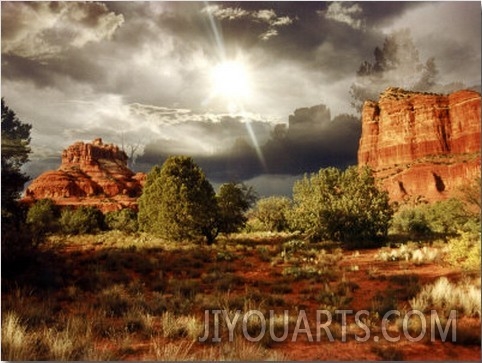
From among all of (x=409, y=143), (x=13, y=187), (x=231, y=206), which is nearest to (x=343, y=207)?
(x=231, y=206)

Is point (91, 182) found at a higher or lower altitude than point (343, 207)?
higher

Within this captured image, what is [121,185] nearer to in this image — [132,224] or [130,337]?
[132,224]

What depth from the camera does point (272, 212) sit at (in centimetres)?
4694

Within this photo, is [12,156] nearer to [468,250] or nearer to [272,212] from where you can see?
[468,250]

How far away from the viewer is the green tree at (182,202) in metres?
25.4

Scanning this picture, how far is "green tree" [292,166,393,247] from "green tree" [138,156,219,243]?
6.38 meters

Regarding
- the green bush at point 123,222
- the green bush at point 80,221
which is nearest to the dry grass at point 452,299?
the green bush at point 80,221

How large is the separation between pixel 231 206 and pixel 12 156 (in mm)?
21325

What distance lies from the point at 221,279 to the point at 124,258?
23.0ft

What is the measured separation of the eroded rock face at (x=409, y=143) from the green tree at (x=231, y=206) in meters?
22.0

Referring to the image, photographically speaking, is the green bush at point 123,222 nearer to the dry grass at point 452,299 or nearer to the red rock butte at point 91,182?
the red rock butte at point 91,182

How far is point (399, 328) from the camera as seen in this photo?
339 inches

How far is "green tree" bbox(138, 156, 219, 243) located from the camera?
83.3ft

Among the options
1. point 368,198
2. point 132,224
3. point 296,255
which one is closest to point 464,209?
point 296,255
